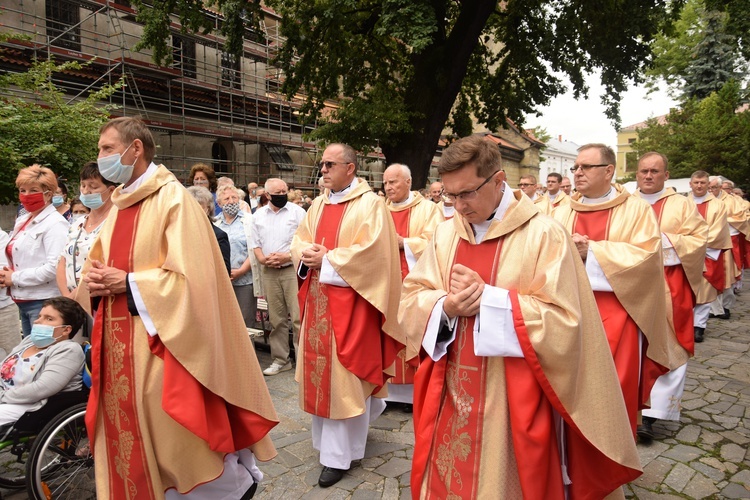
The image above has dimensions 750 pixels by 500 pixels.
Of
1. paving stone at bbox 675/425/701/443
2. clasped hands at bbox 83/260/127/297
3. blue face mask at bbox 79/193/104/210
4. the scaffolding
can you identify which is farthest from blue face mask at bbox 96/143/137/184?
the scaffolding

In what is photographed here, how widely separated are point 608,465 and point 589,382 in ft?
1.25

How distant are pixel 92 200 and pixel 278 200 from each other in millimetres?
2621

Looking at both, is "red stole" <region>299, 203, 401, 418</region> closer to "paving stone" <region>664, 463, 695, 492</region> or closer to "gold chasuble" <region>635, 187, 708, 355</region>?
"paving stone" <region>664, 463, 695, 492</region>

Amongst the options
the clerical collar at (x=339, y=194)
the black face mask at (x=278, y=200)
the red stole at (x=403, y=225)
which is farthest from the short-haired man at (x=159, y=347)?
the black face mask at (x=278, y=200)

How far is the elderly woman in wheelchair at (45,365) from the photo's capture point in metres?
3.47

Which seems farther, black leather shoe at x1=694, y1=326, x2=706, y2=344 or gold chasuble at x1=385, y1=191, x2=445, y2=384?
black leather shoe at x1=694, y1=326, x2=706, y2=344

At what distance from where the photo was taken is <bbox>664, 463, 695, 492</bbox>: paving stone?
12.3ft

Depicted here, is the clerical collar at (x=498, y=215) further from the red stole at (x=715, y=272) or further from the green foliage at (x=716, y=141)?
the green foliage at (x=716, y=141)

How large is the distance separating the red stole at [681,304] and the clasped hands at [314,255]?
9.93 ft

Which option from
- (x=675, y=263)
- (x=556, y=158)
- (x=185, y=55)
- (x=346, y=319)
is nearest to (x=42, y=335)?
(x=346, y=319)

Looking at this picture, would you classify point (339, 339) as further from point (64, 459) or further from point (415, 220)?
point (415, 220)

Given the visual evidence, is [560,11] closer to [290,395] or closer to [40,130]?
[40,130]

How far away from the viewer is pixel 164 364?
277 centimetres

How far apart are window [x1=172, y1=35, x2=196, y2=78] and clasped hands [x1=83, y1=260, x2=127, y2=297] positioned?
17.7 metres
